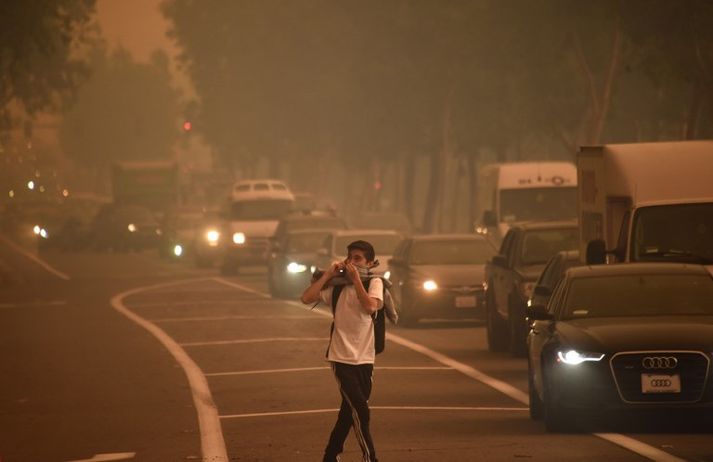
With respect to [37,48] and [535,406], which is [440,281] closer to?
[535,406]

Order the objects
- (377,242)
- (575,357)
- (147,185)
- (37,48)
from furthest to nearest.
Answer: (147,185) → (37,48) → (377,242) → (575,357)

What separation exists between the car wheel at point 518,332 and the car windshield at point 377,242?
12693mm

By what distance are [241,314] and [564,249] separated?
35.0 ft

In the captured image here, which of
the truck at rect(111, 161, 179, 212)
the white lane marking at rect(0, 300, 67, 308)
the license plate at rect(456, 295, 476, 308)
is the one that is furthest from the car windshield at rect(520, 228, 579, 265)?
the truck at rect(111, 161, 179, 212)

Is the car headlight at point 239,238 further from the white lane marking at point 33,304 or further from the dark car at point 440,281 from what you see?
the dark car at point 440,281

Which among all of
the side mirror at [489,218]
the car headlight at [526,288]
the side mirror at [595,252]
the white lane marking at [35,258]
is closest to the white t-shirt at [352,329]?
the side mirror at [595,252]

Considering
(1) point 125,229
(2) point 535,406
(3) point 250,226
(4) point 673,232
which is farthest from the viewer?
(1) point 125,229

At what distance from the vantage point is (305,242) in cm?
4262

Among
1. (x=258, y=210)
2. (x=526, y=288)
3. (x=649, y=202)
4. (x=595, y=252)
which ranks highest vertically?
(x=258, y=210)

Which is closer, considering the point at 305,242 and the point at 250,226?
the point at 305,242

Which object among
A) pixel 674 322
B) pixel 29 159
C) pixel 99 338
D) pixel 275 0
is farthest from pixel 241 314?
pixel 29 159

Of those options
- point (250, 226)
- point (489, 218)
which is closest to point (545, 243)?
point (489, 218)

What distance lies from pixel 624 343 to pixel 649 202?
599 centimetres

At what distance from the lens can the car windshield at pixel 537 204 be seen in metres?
40.4
